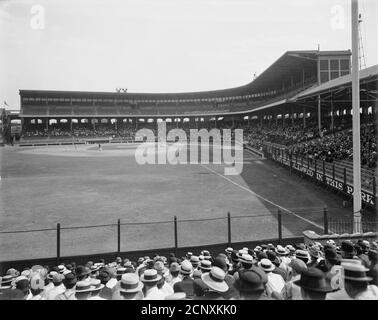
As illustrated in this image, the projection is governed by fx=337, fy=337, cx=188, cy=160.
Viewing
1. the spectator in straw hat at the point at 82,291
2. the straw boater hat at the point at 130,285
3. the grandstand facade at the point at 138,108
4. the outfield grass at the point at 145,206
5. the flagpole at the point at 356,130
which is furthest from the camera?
the grandstand facade at the point at 138,108

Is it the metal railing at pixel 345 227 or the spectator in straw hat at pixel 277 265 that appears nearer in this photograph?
the spectator in straw hat at pixel 277 265

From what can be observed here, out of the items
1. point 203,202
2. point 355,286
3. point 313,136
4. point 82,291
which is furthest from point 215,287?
point 313,136

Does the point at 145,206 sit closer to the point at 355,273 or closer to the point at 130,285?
the point at 130,285

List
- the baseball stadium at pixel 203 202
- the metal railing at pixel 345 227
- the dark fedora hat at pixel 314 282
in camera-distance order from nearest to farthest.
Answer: the dark fedora hat at pixel 314 282 < the baseball stadium at pixel 203 202 < the metal railing at pixel 345 227

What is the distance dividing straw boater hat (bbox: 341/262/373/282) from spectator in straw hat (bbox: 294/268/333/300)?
0.22 m

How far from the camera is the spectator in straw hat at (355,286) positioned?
3.30 meters

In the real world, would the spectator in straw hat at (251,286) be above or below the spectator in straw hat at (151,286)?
above

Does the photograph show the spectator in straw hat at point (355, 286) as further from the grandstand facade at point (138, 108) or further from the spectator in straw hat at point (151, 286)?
the grandstand facade at point (138, 108)

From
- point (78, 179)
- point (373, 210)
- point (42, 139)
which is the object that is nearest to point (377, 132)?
point (373, 210)

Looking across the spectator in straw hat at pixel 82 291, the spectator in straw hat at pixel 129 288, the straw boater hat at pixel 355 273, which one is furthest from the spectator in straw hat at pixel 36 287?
the straw boater hat at pixel 355 273

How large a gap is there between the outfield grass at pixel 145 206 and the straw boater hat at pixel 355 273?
20.9 feet

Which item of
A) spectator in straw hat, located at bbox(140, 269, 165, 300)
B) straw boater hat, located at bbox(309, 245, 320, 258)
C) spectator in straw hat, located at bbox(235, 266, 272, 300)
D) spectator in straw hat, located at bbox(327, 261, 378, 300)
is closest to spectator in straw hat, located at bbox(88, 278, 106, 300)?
spectator in straw hat, located at bbox(140, 269, 165, 300)

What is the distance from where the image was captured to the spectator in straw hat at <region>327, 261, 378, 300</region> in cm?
330
